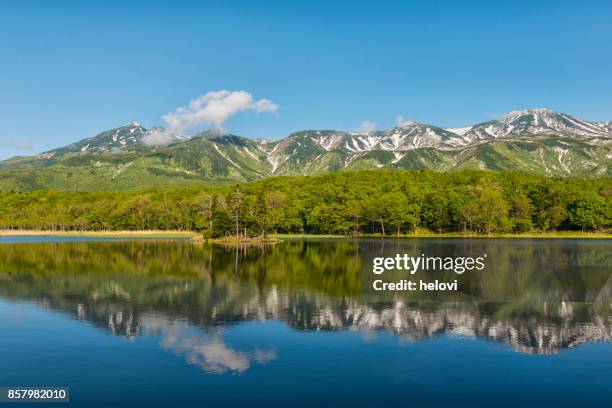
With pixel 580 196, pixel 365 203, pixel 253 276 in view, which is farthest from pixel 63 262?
pixel 580 196

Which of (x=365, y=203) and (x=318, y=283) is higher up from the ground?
(x=365, y=203)

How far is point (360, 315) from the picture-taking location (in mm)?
39156

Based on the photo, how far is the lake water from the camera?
22656 mm

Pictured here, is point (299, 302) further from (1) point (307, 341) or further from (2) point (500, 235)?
→ (2) point (500, 235)

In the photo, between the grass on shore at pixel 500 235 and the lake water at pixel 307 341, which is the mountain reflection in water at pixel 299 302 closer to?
the lake water at pixel 307 341

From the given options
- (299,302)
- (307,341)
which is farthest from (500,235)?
(307,341)

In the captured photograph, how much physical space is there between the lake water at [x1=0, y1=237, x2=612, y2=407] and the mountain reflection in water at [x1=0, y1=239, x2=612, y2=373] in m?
0.20

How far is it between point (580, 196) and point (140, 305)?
178m

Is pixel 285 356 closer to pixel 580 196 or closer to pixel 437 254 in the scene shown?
pixel 437 254

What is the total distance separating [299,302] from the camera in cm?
4434

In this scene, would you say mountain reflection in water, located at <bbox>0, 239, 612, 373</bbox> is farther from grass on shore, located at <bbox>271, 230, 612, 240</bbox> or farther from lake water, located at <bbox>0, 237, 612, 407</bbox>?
grass on shore, located at <bbox>271, 230, 612, 240</bbox>

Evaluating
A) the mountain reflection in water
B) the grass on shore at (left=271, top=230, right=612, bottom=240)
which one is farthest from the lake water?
the grass on shore at (left=271, top=230, right=612, bottom=240)

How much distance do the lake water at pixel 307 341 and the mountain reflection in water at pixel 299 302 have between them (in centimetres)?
20

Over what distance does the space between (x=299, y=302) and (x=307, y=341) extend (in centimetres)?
1293
